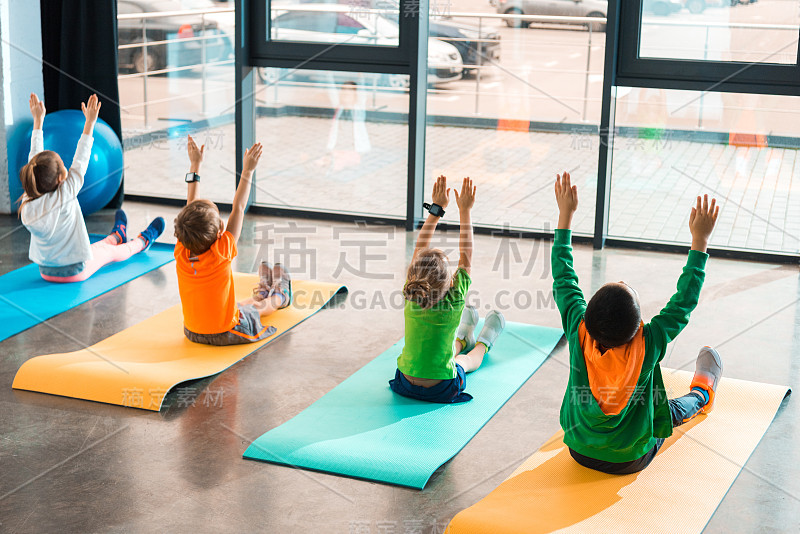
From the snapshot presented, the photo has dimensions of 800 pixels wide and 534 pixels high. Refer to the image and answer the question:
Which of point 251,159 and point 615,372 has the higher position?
point 251,159

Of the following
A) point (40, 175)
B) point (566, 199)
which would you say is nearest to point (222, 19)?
point (40, 175)

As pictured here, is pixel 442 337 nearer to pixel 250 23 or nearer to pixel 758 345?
pixel 758 345

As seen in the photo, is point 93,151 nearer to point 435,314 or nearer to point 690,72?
point 435,314

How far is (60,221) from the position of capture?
4.27m

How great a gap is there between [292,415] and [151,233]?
2224 mm

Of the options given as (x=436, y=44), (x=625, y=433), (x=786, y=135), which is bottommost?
(x=625, y=433)

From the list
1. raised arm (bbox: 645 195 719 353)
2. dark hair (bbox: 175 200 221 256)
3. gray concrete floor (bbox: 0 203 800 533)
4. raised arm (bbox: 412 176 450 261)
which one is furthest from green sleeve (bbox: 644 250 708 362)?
dark hair (bbox: 175 200 221 256)

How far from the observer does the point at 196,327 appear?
361 centimetres

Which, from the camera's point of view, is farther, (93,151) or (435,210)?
(93,151)

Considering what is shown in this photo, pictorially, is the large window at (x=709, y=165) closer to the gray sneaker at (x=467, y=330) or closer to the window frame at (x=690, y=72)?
the window frame at (x=690, y=72)

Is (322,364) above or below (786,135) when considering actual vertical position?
below

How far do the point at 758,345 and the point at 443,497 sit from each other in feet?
5.95

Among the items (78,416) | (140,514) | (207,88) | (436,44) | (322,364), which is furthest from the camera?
(207,88)

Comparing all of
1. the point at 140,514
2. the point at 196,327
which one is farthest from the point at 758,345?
the point at 140,514
